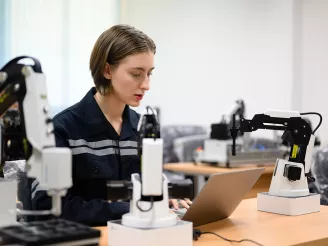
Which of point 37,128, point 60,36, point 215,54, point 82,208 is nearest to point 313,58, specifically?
point 215,54

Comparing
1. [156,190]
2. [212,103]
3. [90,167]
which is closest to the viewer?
[156,190]

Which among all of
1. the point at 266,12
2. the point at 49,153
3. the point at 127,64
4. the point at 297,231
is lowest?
the point at 297,231

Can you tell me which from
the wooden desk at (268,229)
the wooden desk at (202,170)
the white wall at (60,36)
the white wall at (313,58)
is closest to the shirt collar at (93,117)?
the wooden desk at (268,229)

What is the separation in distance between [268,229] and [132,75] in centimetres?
78

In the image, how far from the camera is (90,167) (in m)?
2.09

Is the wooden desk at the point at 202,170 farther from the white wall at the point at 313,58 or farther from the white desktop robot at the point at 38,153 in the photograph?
the white desktop robot at the point at 38,153

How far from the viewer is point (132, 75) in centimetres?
210

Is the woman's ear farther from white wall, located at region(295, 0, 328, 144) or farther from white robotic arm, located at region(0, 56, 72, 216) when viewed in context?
white wall, located at region(295, 0, 328, 144)

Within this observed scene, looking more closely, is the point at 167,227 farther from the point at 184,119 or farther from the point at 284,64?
the point at 184,119

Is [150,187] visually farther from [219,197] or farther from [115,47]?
[115,47]

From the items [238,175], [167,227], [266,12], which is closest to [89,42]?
[266,12]

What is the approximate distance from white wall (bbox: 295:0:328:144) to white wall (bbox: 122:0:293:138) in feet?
0.35

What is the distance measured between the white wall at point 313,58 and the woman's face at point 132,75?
324cm

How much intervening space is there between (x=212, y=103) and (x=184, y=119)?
463 mm
